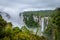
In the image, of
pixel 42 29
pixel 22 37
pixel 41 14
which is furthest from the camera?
pixel 41 14

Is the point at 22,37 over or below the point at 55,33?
over

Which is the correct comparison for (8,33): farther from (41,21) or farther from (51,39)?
(41,21)

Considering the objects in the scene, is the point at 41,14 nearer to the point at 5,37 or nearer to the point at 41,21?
the point at 41,21

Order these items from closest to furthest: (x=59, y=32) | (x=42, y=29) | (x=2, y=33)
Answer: (x=2, y=33) → (x=59, y=32) → (x=42, y=29)

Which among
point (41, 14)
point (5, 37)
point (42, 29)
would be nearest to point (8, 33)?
point (5, 37)

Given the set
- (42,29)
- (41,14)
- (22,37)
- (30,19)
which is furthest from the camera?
(41,14)

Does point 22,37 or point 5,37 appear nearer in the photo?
point 5,37

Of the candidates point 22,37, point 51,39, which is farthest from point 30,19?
point 22,37
